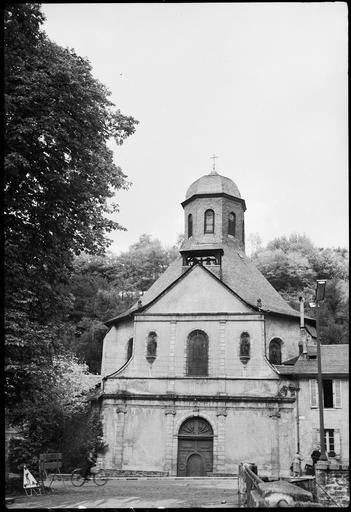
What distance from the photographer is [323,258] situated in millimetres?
42875

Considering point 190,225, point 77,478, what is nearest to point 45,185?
point 77,478

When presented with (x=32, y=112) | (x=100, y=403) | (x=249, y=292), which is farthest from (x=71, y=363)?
(x=32, y=112)

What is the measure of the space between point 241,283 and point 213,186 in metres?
9.68

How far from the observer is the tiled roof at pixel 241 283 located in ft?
117

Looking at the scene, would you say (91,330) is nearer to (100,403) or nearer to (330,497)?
(100,403)

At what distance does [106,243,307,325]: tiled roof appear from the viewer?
35672 millimetres

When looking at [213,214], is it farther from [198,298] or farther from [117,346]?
[117,346]

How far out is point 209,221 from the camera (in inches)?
1658

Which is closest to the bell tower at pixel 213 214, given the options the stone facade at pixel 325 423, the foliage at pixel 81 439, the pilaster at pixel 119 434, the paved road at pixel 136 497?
the pilaster at pixel 119 434

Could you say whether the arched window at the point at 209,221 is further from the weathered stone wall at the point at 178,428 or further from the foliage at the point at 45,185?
the foliage at the point at 45,185

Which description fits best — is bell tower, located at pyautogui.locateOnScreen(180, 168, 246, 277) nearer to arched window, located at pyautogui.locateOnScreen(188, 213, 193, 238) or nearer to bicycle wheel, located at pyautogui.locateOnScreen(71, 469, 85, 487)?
arched window, located at pyautogui.locateOnScreen(188, 213, 193, 238)

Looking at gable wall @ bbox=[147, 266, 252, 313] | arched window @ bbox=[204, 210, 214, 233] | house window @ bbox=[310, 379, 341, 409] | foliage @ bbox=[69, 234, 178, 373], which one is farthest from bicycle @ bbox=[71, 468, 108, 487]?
arched window @ bbox=[204, 210, 214, 233]

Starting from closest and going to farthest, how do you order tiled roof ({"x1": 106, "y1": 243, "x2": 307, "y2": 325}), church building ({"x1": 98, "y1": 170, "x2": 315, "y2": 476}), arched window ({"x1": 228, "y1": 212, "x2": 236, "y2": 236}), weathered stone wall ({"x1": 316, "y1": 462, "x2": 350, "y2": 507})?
weathered stone wall ({"x1": 316, "y1": 462, "x2": 350, "y2": 507}), church building ({"x1": 98, "y1": 170, "x2": 315, "y2": 476}), tiled roof ({"x1": 106, "y1": 243, "x2": 307, "y2": 325}), arched window ({"x1": 228, "y1": 212, "x2": 236, "y2": 236})

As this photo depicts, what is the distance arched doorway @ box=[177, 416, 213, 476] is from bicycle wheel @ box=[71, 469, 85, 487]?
263 inches
